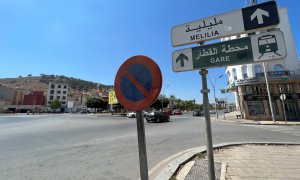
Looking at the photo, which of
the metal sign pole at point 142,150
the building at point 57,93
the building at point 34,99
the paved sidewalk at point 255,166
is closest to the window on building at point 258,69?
the paved sidewalk at point 255,166

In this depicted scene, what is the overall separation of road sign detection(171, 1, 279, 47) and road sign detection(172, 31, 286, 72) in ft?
0.48

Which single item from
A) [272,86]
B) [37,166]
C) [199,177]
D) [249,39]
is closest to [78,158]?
[37,166]

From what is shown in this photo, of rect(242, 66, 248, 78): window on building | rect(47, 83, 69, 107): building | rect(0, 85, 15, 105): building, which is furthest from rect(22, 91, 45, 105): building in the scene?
rect(242, 66, 248, 78): window on building

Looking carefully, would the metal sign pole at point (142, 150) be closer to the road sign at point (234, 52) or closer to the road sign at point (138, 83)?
the road sign at point (138, 83)

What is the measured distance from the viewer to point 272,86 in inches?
1117

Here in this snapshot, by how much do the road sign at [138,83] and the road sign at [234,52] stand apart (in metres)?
0.66

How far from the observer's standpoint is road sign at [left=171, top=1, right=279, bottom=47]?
2443mm

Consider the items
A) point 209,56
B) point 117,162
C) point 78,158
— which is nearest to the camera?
point 209,56

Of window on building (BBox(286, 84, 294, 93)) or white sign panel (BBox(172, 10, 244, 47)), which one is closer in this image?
white sign panel (BBox(172, 10, 244, 47))

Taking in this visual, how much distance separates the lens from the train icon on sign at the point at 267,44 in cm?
233

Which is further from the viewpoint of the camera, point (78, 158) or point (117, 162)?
point (78, 158)

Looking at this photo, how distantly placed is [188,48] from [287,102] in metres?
32.7

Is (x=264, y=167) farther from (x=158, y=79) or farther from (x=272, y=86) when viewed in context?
(x=272, y=86)

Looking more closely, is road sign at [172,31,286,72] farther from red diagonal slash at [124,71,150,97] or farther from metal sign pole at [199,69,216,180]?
red diagonal slash at [124,71,150,97]
